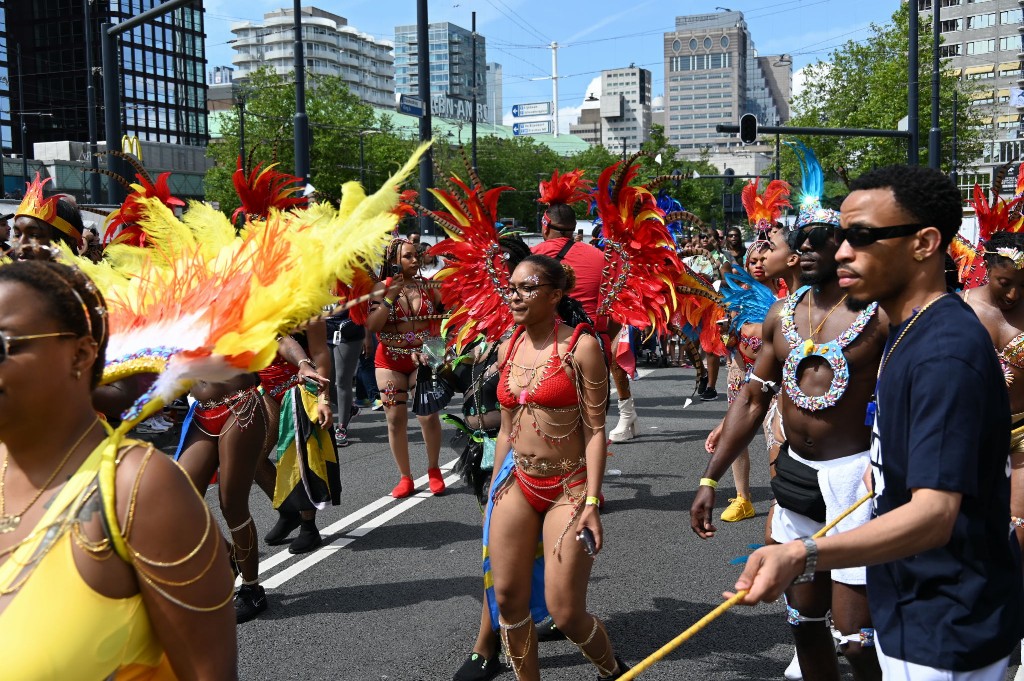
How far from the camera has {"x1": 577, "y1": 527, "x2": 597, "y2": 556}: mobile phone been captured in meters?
3.86

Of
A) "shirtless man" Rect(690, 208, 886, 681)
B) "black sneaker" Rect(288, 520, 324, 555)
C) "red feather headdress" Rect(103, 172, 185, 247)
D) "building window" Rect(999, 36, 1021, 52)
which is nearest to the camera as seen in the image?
"shirtless man" Rect(690, 208, 886, 681)

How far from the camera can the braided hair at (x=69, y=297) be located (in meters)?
1.93

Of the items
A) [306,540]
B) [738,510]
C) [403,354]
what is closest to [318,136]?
[403,354]

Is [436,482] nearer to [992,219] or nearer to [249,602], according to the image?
[249,602]

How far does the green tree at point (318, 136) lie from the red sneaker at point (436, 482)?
157ft

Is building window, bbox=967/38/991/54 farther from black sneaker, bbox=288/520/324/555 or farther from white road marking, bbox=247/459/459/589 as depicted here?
black sneaker, bbox=288/520/324/555

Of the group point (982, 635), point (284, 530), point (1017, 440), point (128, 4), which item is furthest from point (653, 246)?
point (128, 4)

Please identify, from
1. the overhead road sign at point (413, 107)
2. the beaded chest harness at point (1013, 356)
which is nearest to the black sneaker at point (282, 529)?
the beaded chest harness at point (1013, 356)

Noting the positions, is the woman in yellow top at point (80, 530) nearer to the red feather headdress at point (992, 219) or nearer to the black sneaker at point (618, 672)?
the black sneaker at point (618, 672)

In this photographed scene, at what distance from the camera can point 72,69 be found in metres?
79.7

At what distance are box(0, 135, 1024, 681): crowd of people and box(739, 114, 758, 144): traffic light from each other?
1415 cm

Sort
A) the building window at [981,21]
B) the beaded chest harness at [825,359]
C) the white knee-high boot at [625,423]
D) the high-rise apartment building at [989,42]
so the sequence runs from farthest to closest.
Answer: the building window at [981,21] < the high-rise apartment building at [989,42] < the white knee-high boot at [625,423] < the beaded chest harness at [825,359]

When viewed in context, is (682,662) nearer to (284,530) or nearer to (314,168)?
(284,530)

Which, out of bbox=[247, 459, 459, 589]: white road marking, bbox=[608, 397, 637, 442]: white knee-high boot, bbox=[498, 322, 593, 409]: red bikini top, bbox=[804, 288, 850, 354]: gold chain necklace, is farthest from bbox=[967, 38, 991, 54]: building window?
bbox=[498, 322, 593, 409]: red bikini top
